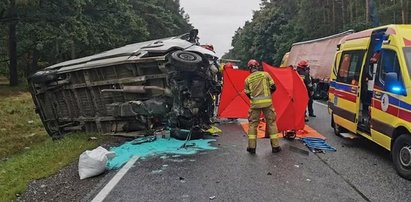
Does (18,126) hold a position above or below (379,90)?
below

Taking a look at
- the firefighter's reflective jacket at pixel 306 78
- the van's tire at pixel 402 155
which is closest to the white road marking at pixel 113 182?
the van's tire at pixel 402 155

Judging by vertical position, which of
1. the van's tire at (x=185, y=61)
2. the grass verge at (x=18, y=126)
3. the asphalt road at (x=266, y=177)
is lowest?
the grass verge at (x=18, y=126)

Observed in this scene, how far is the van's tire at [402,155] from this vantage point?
6.12m

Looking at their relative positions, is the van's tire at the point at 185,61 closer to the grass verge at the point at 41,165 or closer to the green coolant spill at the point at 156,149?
the green coolant spill at the point at 156,149

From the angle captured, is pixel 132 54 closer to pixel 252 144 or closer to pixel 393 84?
pixel 252 144

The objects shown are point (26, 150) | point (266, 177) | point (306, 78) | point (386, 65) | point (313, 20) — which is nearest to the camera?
point (266, 177)

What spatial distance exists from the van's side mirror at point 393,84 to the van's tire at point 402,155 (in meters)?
0.65

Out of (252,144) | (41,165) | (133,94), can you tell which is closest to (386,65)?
(252,144)

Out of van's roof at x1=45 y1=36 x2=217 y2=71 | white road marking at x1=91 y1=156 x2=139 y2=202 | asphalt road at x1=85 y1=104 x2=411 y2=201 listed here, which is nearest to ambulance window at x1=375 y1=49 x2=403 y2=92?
asphalt road at x1=85 y1=104 x2=411 y2=201

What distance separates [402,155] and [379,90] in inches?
50.2

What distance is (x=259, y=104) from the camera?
26.2 ft

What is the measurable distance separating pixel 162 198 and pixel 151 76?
14.4 feet

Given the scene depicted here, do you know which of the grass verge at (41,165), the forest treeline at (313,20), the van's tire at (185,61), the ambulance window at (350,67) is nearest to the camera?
the grass verge at (41,165)

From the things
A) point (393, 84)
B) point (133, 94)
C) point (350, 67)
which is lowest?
point (133, 94)
